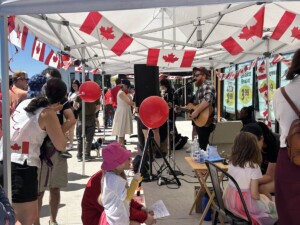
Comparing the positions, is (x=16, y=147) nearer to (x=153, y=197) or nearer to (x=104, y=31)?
(x=104, y=31)

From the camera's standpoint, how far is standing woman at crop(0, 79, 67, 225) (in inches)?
101

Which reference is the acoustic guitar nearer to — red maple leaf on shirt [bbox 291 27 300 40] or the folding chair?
red maple leaf on shirt [bbox 291 27 300 40]

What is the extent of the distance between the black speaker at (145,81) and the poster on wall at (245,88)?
16.7 ft

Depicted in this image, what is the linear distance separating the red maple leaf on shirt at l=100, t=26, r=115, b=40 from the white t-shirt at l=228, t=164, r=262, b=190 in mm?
2024

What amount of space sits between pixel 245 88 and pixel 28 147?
31.0ft

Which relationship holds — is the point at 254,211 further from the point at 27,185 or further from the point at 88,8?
the point at 88,8

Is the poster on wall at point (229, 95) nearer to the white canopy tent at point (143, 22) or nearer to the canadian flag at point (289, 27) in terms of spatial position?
the white canopy tent at point (143, 22)

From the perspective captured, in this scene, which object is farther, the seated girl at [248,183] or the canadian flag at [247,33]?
the canadian flag at [247,33]

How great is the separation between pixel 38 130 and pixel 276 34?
3275 mm

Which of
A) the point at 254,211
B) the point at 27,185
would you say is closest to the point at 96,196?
the point at 27,185

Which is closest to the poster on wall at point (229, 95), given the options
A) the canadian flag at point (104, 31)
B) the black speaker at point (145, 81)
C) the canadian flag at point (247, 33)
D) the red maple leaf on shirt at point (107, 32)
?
the black speaker at point (145, 81)

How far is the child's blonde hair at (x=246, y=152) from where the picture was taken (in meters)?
2.89

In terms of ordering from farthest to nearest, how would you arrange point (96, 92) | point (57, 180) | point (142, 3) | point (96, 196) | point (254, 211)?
point (96, 92) → point (57, 180) → point (254, 211) → point (96, 196) → point (142, 3)

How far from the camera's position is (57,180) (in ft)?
11.7
